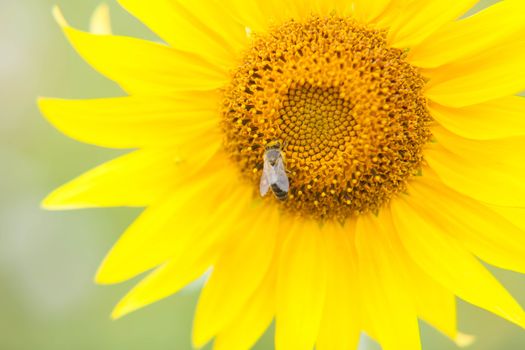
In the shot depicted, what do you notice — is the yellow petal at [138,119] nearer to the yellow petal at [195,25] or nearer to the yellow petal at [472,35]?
the yellow petal at [195,25]

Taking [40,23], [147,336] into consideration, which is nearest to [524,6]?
[147,336]

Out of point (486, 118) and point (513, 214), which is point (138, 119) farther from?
point (513, 214)

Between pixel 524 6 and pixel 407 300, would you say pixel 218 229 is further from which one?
pixel 524 6

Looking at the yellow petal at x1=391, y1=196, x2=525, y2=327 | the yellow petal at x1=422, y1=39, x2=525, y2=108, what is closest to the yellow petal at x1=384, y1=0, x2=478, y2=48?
the yellow petal at x1=422, y1=39, x2=525, y2=108

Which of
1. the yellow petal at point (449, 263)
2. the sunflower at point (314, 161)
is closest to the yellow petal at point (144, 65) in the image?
the sunflower at point (314, 161)

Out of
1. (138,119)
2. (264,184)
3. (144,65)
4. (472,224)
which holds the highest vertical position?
(144,65)

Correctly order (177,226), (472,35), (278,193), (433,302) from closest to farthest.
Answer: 1. (472,35)
2. (278,193)
3. (433,302)
4. (177,226)

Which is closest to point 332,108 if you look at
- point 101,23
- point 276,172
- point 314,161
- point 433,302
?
point 314,161
